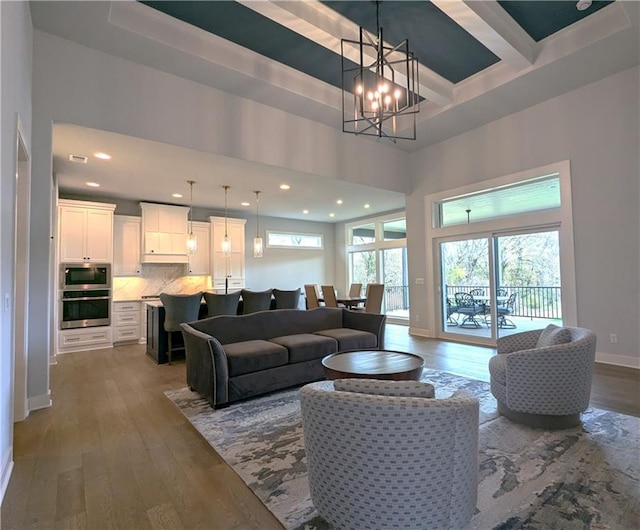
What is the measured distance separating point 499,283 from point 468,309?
29.0 inches

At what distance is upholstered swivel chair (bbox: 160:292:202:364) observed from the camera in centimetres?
484

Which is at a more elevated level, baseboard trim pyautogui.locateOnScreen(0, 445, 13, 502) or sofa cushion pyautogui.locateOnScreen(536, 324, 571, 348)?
sofa cushion pyautogui.locateOnScreen(536, 324, 571, 348)

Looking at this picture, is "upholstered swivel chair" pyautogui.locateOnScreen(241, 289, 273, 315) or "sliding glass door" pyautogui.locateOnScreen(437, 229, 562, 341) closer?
"sliding glass door" pyautogui.locateOnScreen(437, 229, 562, 341)

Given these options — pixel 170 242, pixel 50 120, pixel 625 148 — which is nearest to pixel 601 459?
pixel 625 148

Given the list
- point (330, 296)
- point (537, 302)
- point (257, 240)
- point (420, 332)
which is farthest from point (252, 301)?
point (537, 302)

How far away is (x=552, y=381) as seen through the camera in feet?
8.25

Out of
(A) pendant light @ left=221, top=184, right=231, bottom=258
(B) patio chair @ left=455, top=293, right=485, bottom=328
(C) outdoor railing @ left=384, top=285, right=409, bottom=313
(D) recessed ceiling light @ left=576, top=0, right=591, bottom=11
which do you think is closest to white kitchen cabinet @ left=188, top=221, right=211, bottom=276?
(A) pendant light @ left=221, top=184, right=231, bottom=258

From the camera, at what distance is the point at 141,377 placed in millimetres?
4266

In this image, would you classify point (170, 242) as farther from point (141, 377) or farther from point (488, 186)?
point (488, 186)

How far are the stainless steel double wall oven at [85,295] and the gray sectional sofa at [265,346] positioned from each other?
3312mm

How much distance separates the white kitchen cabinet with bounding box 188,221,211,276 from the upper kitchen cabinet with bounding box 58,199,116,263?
1.73 m

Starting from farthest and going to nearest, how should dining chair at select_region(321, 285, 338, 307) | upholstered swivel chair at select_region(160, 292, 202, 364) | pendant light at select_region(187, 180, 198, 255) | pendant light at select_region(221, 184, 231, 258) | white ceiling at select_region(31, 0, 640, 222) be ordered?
dining chair at select_region(321, 285, 338, 307) < pendant light at select_region(221, 184, 231, 258) < pendant light at select_region(187, 180, 198, 255) < upholstered swivel chair at select_region(160, 292, 202, 364) < white ceiling at select_region(31, 0, 640, 222)

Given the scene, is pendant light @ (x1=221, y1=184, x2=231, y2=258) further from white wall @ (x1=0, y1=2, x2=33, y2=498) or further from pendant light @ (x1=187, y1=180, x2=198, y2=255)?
white wall @ (x1=0, y1=2, x2=33, y2=498)

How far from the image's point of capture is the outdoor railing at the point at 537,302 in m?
5.00
